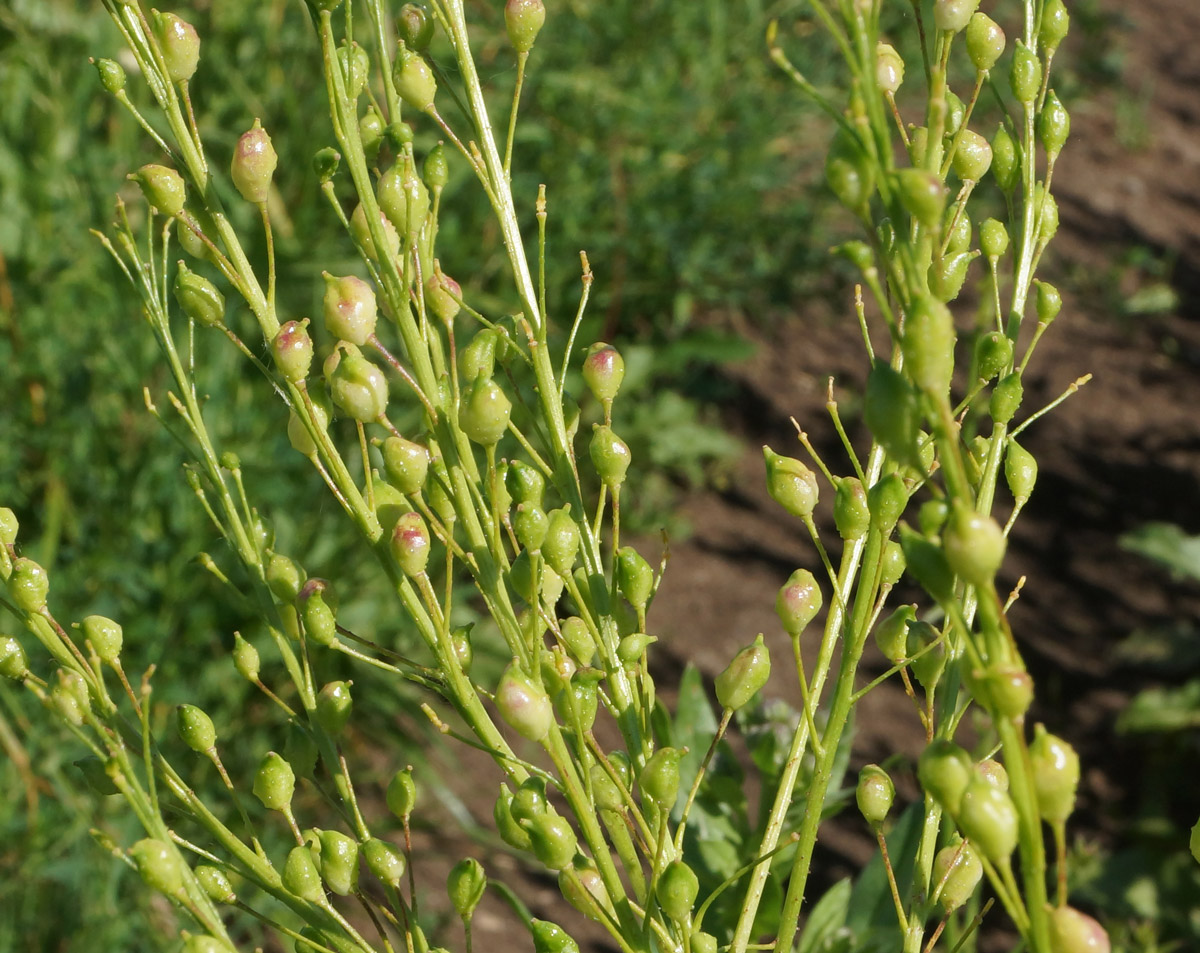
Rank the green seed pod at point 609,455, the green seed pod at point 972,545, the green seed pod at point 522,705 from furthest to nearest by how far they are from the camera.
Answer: the green seed pod at point 609,455 → the green seed pod at point 522,705 → the green seed pod at point 972,545

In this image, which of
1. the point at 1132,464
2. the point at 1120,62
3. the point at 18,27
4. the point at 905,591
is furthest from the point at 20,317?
the point at 1120,62

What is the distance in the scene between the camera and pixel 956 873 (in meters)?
0.56

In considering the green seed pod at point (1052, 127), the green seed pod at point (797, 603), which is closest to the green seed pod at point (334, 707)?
the green seed pod at point (797, 603)

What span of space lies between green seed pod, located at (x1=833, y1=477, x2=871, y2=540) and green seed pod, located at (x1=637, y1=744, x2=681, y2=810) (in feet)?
0.40

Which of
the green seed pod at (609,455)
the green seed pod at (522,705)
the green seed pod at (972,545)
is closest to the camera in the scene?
the green seed pod at (972,545)

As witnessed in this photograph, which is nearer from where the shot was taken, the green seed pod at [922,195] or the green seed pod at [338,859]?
the green seed pod at [922,195]

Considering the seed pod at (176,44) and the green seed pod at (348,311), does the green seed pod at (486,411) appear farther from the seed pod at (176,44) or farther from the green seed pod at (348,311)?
the seed pod at (176,44)

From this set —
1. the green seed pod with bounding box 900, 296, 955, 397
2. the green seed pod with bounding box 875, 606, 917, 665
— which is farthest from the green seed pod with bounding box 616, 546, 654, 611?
the green seed pod with bounding box 900, 296, 955, 397

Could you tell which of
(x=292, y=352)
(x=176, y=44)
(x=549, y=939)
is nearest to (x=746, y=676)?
(x=549, y=939)

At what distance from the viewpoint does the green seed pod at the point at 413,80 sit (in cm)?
61

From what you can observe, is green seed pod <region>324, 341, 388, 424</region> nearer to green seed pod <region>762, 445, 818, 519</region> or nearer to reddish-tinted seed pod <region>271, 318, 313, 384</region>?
reddish-tinted seed pod <region>271, 318, 313, 384</region>

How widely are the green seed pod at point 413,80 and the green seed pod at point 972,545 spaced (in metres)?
0.36

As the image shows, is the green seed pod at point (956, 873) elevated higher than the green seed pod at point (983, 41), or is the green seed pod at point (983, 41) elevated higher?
the green seed pod at point (983, 41)

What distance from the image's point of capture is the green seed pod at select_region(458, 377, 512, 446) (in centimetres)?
56
